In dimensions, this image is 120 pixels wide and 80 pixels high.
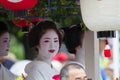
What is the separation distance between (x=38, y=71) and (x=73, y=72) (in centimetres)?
60

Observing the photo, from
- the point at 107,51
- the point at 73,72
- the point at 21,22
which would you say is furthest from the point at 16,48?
the point at 107,51

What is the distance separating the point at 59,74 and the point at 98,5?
2.11 metres

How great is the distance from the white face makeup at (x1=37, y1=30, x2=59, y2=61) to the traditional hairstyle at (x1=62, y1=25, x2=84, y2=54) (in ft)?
0.64

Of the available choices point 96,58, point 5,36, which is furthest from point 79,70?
point 5,36

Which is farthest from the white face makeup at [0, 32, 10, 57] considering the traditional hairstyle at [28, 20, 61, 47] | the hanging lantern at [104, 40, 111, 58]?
the hanging lantern at [104, 40, 111, 58]

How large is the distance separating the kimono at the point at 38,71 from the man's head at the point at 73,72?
0.23 m

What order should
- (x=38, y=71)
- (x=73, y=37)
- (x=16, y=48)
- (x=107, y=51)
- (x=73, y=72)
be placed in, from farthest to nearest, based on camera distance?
(x=107, y=51) → (x=73, y=37) → (x=38, y=71) → (x=16, y=48) → (x=73, y=72)

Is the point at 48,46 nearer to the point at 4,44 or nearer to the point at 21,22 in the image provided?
the point at 21,22

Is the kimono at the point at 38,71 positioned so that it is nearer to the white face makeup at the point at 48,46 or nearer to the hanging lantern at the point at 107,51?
the white face makeup at the point at 48,46

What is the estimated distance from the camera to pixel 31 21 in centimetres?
507

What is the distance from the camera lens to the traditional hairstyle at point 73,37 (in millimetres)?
5262

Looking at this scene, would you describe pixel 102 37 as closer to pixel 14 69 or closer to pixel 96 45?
pixel 96 45

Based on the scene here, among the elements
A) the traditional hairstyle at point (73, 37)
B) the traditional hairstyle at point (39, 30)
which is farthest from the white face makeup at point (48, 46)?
the traditional hairstyle at point (73, 37)

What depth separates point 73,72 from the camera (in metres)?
4.72
